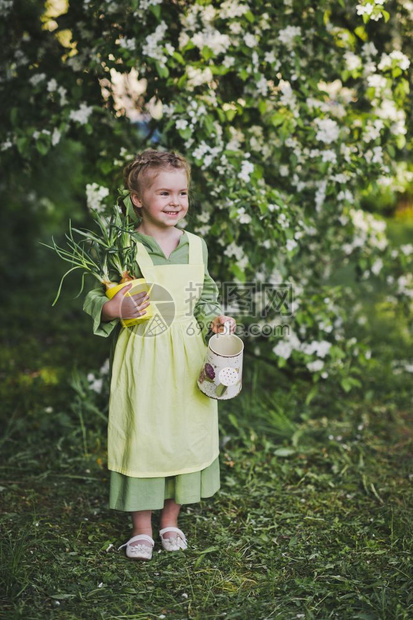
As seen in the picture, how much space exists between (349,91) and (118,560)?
2.70m

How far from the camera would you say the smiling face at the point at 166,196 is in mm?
2338

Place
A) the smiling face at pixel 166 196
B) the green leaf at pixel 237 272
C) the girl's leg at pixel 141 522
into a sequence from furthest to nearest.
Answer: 1. the green leaf at pixel 237 272
2. the girl's leg at pixel 141 522
3. the smiling face at pixel 166 196

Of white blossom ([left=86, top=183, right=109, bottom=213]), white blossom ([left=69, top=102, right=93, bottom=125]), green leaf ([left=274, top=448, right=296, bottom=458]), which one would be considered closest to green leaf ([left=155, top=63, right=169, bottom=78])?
white blossom ([left=69, top=102, right=93, bottom=125])

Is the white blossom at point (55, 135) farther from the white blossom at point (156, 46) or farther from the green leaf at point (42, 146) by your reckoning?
the white blossom at point (156, 46)

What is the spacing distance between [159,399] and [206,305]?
42cm

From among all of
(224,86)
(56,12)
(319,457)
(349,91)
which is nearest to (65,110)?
(224,86)

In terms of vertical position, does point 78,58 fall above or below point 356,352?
above

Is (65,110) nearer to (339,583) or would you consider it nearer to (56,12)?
(56,12)

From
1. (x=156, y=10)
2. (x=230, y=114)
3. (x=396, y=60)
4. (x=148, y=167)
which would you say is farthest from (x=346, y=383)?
(x=156, y=10)

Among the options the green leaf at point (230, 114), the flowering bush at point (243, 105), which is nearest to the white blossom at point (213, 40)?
the flowering bush at point (243, 105)

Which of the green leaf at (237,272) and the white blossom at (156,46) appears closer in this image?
the white blossom at (156,46)

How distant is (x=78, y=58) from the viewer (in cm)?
316

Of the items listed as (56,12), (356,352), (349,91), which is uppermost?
(56,12)

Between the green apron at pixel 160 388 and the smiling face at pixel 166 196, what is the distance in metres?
0.13
